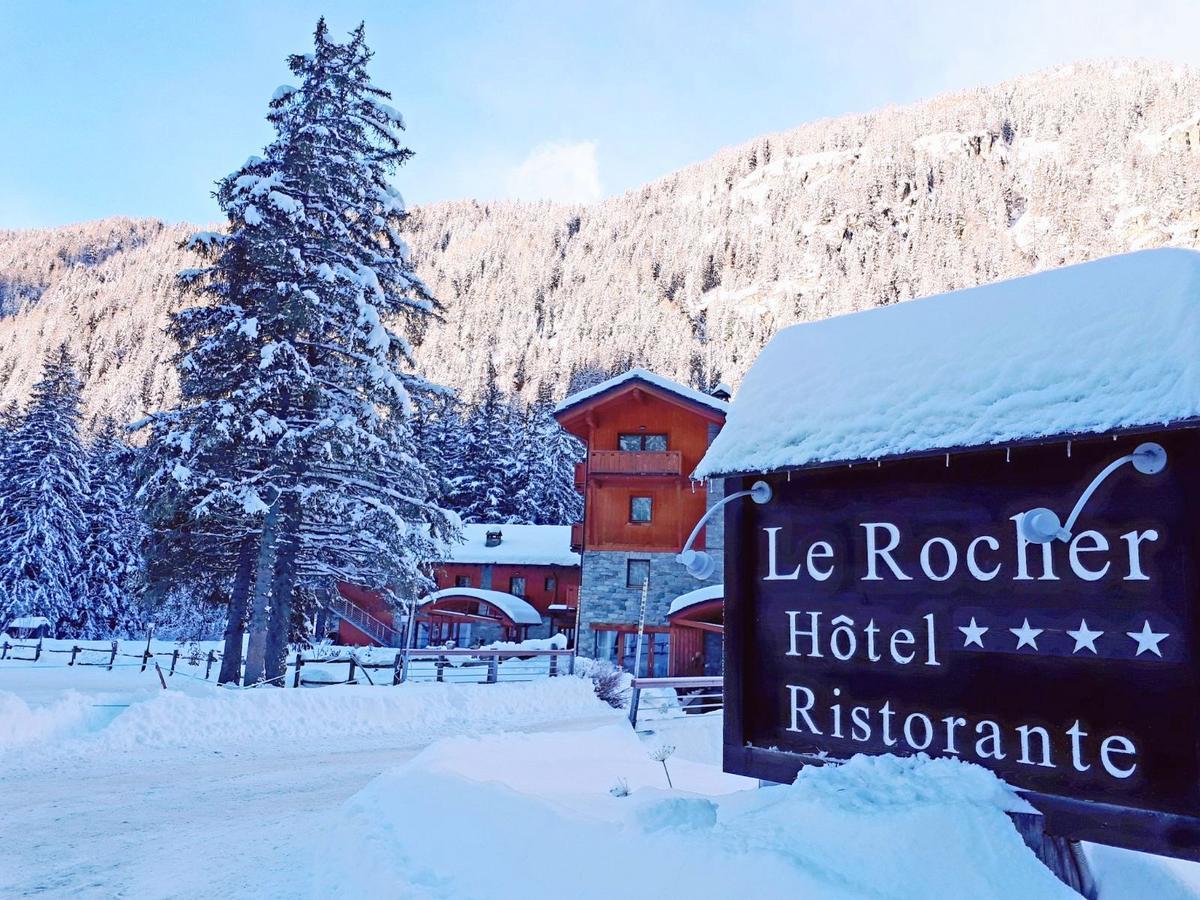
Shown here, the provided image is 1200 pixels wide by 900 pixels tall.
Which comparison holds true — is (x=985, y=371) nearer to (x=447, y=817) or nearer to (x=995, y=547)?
(x=995, y=547)

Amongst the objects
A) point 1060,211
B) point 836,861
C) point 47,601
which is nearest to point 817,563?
point 836,861

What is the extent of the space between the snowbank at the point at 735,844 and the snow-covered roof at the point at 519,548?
110ft

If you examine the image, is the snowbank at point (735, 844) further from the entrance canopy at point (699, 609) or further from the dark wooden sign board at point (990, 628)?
the entrance canopy at point (699, 609)

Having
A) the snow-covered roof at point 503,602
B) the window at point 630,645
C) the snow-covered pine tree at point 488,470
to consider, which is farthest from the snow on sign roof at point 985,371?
the snow-covered pine tree at point 488,470

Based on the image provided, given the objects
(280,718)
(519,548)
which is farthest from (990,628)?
(519,548)

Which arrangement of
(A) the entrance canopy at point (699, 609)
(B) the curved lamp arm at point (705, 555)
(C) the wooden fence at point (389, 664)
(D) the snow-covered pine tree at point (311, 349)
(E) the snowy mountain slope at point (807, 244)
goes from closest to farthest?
(B) the curved lamp arm at point (705, 555), (D) the snow-covered pine tree at point (311, 349), (C) the wooden fence at point (389, 664), (A) the entrance canopy at point (699, 609), (E) the snowy mountain slope at point (807, 244)

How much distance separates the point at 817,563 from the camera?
4.99 meters

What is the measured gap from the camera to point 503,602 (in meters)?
39.4

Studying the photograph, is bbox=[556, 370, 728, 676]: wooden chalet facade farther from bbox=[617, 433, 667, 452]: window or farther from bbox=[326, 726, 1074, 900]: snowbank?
bbox=[326, 726, 1074, 900]: snowbank

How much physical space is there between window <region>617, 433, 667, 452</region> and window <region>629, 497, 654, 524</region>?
80.1 inches

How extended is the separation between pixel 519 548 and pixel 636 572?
1362 cm

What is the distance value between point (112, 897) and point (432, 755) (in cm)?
404

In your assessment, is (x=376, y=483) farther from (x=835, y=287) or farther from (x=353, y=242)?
(x=835, y=287)

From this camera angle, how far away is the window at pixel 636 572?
30.3 m
